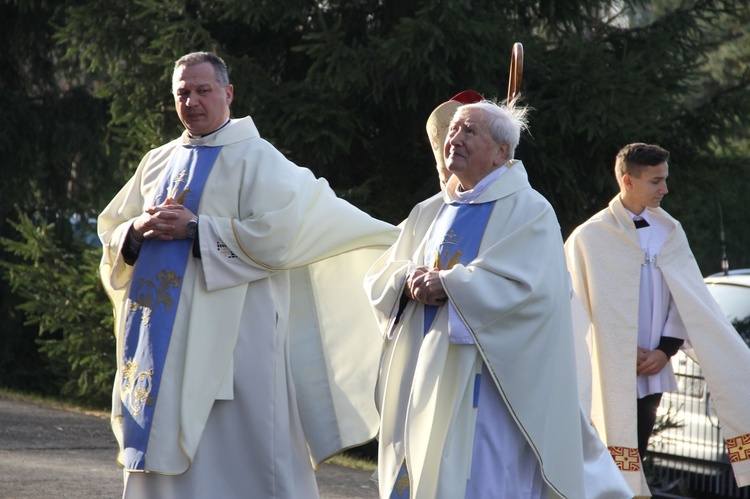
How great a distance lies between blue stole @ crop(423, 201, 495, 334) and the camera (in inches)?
179

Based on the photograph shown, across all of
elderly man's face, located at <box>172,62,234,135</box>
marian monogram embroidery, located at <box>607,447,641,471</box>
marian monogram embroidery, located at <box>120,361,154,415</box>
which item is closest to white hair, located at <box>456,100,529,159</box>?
elderly man's face, located at <box>172,62,234,135</box>

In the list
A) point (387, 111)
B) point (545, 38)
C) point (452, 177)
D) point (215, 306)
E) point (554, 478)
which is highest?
point (545, 38)

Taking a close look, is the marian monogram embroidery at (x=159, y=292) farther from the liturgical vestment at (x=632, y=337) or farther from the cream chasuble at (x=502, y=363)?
the liturgical vestment at (x=632, y=337)

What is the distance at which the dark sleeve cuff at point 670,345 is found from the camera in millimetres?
6344

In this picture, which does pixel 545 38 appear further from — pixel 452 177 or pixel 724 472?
pixel 452 177

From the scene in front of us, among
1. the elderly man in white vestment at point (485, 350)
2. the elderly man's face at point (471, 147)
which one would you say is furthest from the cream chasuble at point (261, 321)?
the elderly man's face at point (471, 147)

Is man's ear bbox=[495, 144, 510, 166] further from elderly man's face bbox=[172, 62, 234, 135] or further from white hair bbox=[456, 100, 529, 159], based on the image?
elderly man's face bbox=[172, 62, 234, 135]

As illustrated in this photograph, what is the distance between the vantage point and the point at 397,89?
8734 millimetres

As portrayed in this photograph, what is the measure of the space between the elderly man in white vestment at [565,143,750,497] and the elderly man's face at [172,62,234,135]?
7.58 ft

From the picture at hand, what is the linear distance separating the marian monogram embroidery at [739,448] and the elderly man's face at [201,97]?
3.29 metres

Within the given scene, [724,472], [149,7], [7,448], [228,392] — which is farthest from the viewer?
[149,7]

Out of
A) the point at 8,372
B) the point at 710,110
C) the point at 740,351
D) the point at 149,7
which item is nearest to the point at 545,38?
the point at 710,110

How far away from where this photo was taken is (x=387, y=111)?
9.24 metres

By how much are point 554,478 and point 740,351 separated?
2.29m
